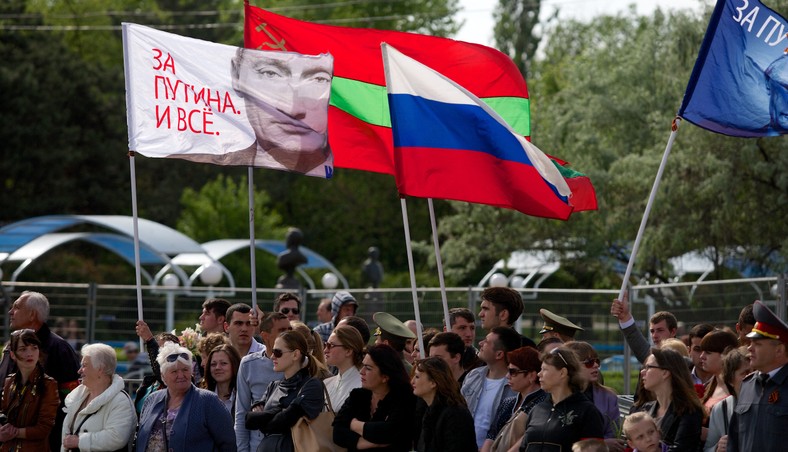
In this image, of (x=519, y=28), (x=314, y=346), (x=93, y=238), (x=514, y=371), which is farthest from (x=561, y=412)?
(x=519, y=28)

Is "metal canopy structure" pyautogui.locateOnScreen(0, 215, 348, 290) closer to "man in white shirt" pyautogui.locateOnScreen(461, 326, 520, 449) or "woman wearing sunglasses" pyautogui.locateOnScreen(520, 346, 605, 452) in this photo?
"man in white shirt" pyautogui.locateOnScreen(461, 326, 520, 449)

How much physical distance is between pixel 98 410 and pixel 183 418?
874mm

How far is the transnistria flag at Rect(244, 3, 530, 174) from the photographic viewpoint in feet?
38.5

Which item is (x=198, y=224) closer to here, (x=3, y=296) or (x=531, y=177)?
(x=3, y=296)

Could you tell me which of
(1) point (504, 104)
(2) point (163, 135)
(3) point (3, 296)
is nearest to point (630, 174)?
(3) point (3, 296)

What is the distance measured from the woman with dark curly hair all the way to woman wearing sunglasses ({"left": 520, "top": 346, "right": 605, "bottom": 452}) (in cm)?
47

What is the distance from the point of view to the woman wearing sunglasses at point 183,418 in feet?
30.3

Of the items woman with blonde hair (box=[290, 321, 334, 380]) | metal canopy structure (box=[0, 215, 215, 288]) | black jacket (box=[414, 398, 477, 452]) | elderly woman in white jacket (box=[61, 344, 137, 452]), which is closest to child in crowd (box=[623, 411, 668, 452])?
black jacket (box=[414, 398, 477, 452])

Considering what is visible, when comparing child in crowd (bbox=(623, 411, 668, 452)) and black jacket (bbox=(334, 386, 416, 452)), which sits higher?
child in crowd (bbox=(623, 411, 668, 452))

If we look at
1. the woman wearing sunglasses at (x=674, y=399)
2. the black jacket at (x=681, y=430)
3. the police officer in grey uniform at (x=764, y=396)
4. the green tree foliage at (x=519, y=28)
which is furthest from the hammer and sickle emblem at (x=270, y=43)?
the green tree foliage at (x=519, y=28)

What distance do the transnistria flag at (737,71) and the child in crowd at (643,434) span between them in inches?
122

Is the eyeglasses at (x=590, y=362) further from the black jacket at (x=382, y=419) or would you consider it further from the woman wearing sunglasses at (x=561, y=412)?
the black jacket at (x=382, y=419)

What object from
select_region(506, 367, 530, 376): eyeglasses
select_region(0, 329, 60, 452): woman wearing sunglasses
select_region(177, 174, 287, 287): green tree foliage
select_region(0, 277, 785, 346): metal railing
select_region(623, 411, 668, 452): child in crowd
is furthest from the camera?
select_region(177, 174, 287, 287): green tree foliage

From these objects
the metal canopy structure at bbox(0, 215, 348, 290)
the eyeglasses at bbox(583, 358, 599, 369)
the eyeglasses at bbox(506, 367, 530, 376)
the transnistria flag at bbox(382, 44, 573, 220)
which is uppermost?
the transnistria flag at bbox(382, 44, 573, 220)
